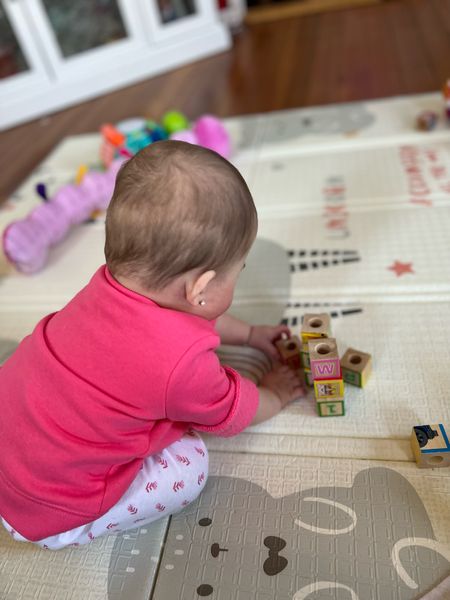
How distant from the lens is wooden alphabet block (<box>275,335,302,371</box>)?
81 centimetres

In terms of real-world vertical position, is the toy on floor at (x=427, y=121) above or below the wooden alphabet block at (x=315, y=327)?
below

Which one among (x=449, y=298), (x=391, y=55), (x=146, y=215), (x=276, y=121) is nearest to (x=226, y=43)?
(x=391, y=55)

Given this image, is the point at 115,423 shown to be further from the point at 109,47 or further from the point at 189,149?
the point at 109,47

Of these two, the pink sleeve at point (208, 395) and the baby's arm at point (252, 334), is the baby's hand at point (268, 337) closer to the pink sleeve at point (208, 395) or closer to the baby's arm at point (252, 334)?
the baby's arm at point (252, 334)

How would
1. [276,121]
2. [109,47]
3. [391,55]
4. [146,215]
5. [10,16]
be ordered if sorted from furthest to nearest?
[109,47], [10,16], [391,55], [276,121], [146,215]

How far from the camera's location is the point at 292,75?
6.55 ft

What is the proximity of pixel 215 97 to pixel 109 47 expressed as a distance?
70cm

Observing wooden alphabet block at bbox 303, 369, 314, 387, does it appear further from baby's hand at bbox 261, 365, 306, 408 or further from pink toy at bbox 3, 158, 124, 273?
pink toy at bbox 3, 158, 124, 273

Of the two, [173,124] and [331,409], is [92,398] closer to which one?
[331,409]

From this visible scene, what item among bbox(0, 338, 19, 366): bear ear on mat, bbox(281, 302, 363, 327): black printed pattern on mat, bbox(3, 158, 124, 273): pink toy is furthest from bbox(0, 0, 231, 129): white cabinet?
bbox(281, 302, 363, 327): black printed pattern on mat

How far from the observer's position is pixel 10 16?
2.08 meters

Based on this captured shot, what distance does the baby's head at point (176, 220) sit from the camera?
0.53 metres

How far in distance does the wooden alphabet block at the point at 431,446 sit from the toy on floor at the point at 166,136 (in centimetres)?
91

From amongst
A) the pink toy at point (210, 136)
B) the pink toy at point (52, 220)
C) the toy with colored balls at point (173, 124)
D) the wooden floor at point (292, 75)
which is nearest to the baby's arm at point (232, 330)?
the pink toy at point (52, 220)
